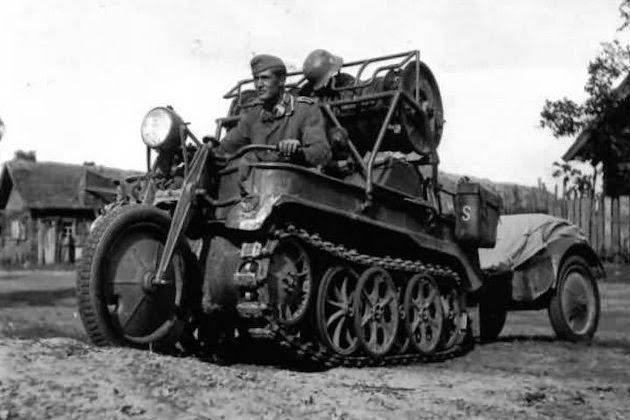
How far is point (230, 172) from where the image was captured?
841cm

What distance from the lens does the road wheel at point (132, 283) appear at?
284 inches

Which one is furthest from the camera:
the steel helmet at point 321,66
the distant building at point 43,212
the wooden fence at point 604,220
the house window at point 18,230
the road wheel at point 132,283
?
the house window at point 18,230

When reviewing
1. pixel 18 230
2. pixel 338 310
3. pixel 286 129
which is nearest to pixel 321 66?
pixel 286 129

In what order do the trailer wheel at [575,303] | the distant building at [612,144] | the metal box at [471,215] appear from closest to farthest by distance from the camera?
the metal box at [471,215], the trailer wheel at [575,303], the distant building at [612,144]

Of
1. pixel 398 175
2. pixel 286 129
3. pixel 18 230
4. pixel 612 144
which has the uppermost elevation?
pixel 612 144

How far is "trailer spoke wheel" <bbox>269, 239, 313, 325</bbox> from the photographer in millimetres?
8008

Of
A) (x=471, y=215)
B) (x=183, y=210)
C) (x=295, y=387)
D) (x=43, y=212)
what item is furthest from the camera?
(x=43, y=212)

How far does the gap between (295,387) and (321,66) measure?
5.01 metres

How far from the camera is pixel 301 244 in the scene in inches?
328

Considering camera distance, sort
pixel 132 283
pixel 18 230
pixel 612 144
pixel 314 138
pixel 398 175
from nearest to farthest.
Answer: pixel 132 283, pixel 314 138, pixel 398 175, pixel 612 144, pixel 18 230

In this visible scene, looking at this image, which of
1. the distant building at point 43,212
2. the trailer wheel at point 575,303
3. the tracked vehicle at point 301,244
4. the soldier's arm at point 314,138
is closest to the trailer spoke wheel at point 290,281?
the tracked vehicle at point 301,244

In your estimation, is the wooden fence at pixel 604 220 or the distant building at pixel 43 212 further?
the distant building at pixel 43 212

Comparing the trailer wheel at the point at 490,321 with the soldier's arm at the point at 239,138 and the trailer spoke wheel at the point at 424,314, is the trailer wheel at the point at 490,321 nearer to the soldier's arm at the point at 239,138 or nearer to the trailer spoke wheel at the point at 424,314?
the trailer spoke wheel at the point at 424,314

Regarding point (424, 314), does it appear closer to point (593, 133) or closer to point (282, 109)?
point (282, 109)
